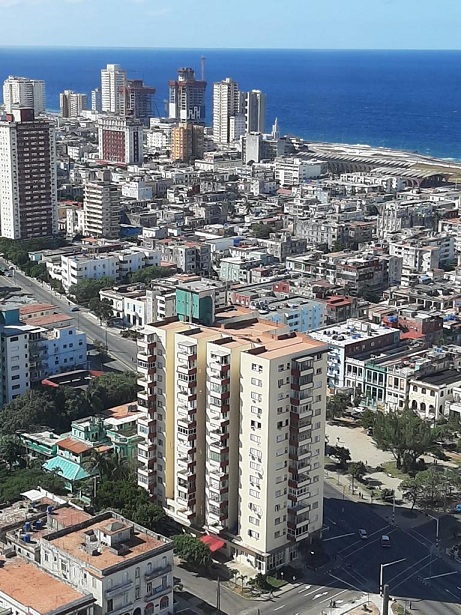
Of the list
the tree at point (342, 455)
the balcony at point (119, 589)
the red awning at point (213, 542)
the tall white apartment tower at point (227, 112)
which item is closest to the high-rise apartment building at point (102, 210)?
the tree at point (342, 455)

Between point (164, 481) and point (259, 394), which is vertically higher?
point (259, 394)

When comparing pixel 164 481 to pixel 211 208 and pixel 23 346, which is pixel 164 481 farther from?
pixel 211 208

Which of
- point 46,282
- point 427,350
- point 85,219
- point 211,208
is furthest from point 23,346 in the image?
point 211,208

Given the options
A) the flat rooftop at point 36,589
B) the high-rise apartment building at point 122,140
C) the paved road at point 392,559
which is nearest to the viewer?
the flat rooftop at point 36,589

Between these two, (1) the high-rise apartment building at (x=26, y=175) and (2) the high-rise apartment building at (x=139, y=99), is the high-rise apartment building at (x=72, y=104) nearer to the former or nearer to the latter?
(2) the high-rise apartment building at (x=139, y=99)

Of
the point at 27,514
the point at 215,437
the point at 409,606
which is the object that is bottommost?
the point at 409,606

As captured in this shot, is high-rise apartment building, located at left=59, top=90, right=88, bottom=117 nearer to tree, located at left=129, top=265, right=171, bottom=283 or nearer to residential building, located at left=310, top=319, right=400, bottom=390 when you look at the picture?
tree, located at left=129, top=265, right=171, bottom=283

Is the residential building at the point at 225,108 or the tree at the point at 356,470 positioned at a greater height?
the residential building at the point at 225,108

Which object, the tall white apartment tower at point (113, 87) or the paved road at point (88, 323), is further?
the tall white apartment tower at point (113, 87)
